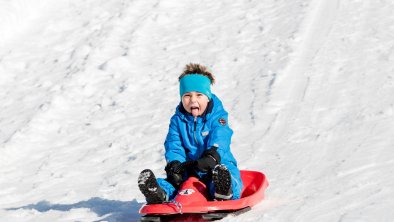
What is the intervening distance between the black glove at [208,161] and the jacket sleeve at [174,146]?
329 millimetres

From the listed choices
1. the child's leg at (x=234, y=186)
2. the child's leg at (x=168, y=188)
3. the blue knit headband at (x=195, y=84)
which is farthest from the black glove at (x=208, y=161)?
the blue knit headband at (x=195, y=84)

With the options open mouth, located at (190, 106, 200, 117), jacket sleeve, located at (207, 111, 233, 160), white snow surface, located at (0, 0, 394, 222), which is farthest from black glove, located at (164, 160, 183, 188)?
white snow surface, located at (0, 0, 394, 222)

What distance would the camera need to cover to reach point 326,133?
6.32 meters

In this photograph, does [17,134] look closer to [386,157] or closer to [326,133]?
[326,133]

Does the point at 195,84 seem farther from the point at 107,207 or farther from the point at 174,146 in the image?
the point at 107,207

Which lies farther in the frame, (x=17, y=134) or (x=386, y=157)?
(x=17, y=134)

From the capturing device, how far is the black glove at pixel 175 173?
4.61 meters

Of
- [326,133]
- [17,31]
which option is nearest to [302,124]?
[326,133]

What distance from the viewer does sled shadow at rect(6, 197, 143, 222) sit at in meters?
4.90

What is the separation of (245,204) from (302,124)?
2.58 metres

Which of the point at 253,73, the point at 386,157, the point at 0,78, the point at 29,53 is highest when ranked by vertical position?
the point at 29,53

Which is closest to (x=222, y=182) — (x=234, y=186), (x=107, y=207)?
(x=234, y=186)

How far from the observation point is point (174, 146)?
15.8 feet

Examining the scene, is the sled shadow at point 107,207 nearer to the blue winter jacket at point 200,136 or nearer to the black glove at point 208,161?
the blue winter jacket at point 200,136
